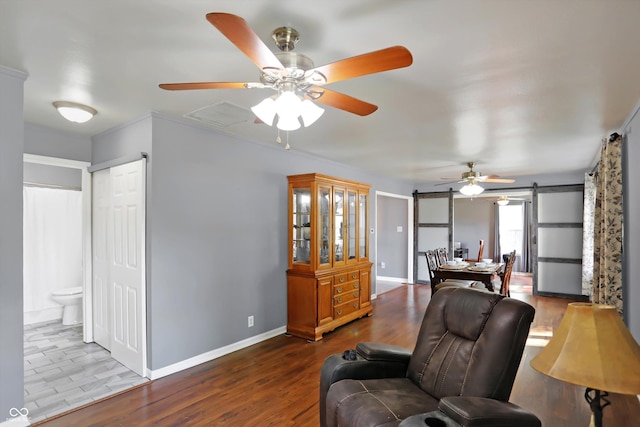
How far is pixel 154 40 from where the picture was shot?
6.07 ft

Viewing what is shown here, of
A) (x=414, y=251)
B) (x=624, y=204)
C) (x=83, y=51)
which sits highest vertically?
(x=83, y=51)

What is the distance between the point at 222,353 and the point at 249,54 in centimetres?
317

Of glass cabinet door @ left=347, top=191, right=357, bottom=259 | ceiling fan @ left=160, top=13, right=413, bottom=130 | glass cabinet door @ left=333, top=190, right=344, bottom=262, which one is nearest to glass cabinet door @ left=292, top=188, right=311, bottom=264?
glass cabinet door @ left=333, top=190, right=344, bottom=262

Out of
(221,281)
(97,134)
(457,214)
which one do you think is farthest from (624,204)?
(457,214)

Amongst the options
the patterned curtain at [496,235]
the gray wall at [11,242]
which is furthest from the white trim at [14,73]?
the patterned curtain at [496,235]

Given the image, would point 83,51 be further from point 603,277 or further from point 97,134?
point 603,277

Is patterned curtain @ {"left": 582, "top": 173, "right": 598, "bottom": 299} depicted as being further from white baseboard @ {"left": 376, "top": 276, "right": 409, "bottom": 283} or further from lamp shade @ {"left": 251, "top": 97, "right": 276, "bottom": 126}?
lamp shade @ {"left": 251, "top": 97, "right": 276, "bottom": 126}

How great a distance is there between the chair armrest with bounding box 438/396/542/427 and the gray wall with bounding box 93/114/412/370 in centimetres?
258

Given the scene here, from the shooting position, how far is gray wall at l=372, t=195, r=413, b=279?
27.0 feet

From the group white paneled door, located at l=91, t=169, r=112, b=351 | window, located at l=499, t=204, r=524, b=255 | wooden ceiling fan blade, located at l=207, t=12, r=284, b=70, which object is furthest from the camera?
window, located at l=499, t=204, r=524, b=255

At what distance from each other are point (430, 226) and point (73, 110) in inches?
274

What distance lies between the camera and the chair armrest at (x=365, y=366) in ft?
6.82

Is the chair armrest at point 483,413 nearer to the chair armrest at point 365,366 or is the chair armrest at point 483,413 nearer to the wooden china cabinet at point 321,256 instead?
the chair armrest at point 365,366

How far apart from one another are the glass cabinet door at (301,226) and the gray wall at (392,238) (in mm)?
4164
